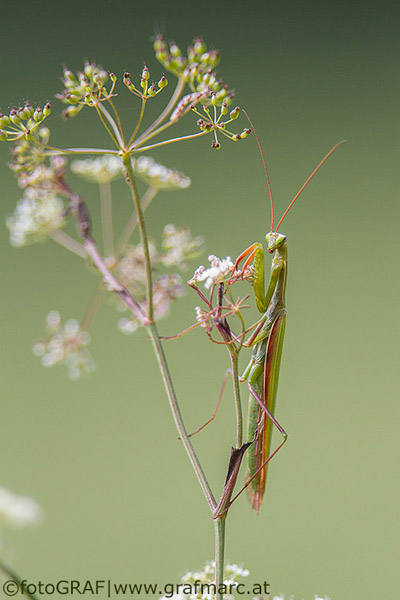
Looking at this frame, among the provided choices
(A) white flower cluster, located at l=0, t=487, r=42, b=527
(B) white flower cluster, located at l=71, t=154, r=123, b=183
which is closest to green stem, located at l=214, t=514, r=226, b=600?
(A) white flower cluster, located at l=0, t=487, r=42, b=527

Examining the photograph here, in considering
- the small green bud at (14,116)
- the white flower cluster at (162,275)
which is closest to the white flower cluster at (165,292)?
the white flower cluster at (162,275)

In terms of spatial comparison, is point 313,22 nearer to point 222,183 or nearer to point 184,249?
point 222,183

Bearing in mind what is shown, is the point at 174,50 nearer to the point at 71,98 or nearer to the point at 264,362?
the point at 71,98

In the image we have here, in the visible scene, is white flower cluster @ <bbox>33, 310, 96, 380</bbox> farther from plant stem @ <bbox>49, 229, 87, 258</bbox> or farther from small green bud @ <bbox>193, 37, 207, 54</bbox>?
small green bud @ <bbox>193, 37, 207, 54</bbox>

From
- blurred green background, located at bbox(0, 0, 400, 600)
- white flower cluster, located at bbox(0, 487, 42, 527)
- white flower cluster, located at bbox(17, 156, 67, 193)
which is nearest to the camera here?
white flower cluster, located at bbox(0, 487, 42, 527)

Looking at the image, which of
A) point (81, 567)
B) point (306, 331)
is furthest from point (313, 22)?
point (81, 567)

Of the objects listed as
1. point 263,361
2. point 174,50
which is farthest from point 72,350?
point 174,50
